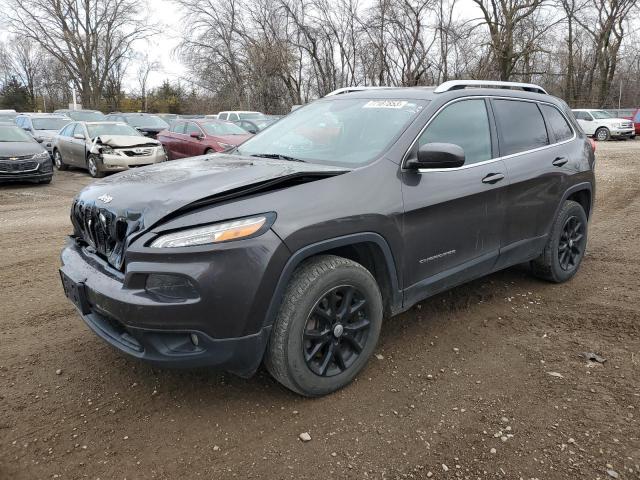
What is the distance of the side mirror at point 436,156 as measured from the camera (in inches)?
120

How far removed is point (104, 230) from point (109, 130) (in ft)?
39.8

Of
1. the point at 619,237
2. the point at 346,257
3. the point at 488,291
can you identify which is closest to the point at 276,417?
the point at 346,257

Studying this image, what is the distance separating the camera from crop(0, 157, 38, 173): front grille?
11.2 metres

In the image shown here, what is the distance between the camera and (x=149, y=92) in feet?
201

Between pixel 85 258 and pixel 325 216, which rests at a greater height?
pixel 325 216

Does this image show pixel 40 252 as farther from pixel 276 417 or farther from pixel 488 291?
pixel 488 291

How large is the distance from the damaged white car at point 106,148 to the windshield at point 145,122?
560cm

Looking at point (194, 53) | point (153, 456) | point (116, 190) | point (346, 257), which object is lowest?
point (153, 456)

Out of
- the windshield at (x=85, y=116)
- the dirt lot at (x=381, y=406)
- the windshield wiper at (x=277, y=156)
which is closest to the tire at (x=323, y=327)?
the dirt lot at (x=381, y=406)

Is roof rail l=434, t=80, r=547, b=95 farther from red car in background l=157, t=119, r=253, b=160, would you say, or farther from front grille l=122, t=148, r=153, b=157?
front grille l=122, t=148, r=153, b=157

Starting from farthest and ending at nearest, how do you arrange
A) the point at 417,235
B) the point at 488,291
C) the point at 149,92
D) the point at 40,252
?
the point at 149,92
the point at 40,252
the point at 488,291
the point at 417,235

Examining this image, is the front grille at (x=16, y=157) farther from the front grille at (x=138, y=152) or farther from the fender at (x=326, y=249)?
the fender at (x=326, y=249)

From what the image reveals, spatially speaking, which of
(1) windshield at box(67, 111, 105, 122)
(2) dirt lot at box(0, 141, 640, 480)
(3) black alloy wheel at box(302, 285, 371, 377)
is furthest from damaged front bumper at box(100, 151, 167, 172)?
(3) black alloy wheel at box(302, 285, 371, 377)

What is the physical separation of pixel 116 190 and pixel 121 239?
1.24 ft
